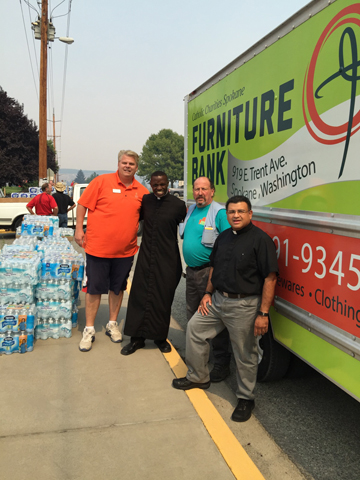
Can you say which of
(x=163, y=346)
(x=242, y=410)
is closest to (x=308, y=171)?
(x=242, y=410)

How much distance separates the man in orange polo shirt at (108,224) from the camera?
4.22 meters

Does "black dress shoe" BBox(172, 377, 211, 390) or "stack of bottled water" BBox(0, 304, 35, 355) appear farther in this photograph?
"stack of bottled water" BBox(0, 304, 35, 355)

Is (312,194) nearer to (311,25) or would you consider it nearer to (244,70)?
(311,25)

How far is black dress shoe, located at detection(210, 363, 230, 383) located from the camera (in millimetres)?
3885

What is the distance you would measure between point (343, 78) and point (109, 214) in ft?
8.40

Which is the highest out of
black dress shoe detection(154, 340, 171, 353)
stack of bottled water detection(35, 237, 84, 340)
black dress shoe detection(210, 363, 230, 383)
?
stack of bottled water detection(35, 237, 84, 340)

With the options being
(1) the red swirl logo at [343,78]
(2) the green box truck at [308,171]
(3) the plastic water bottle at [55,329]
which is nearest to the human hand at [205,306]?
(2) the green box truck at [308,171]

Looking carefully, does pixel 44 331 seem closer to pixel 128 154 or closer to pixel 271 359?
pixel 128 154

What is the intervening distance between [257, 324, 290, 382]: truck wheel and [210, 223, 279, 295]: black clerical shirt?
2.22ft

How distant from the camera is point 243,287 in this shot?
10.1 ft

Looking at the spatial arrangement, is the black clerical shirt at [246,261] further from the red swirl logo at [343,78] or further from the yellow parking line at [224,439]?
the yellow parking line at [224,439]

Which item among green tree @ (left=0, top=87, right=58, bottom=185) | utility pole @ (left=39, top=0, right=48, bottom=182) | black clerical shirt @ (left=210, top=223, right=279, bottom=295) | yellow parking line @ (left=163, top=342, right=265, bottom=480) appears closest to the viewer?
yellow parking line @ (left=163, top=342, right=265, bottom=480)

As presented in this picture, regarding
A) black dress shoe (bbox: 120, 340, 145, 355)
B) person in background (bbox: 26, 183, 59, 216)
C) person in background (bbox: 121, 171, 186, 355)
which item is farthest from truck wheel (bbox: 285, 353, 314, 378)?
person in background (bbox: 26, 183, 59, 216)

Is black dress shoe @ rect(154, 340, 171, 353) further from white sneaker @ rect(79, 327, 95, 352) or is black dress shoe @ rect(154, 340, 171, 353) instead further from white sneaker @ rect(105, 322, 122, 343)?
white sneaker @ rect(79, 327, 95, 352)
